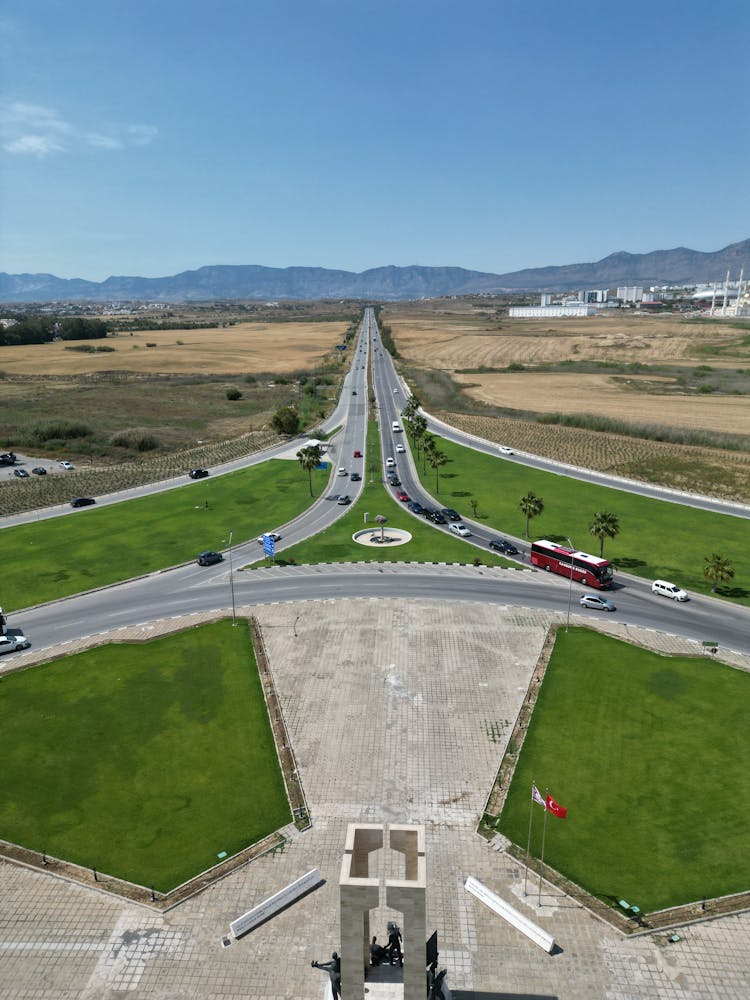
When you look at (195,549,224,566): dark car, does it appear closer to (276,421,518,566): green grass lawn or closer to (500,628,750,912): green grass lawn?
(276,421,518,566): green grass lawn

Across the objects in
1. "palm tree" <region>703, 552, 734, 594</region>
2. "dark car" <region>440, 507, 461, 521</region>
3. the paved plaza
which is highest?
"palm tree" <region>703, 552, 734, 594</region>

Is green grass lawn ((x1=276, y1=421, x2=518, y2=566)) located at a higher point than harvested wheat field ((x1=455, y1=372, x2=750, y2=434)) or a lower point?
lower

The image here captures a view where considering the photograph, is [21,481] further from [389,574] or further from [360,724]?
[360,724]

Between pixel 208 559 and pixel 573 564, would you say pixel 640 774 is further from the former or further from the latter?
pixel 208 559

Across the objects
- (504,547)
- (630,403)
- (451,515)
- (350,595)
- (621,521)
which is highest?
(630,403)

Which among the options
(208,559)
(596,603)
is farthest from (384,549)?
(596,603)

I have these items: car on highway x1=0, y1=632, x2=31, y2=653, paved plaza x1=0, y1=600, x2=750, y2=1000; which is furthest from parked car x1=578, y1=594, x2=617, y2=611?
car on highway x1=0, y1=632, x2=31, y2=653
